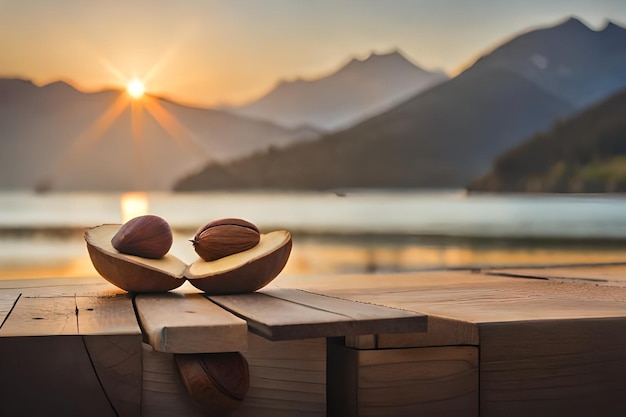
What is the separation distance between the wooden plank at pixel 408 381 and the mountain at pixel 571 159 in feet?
5.14

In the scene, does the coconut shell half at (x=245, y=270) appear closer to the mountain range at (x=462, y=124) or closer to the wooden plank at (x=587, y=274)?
the wooden plank at (x=587, y=274)

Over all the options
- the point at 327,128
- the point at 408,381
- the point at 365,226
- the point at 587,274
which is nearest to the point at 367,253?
the point at 365,226

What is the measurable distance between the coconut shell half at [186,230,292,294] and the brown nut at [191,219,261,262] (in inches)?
0.4

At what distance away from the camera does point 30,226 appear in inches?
86.9

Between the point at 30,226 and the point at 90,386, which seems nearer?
the point at 90,386

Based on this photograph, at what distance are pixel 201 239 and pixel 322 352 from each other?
313mm

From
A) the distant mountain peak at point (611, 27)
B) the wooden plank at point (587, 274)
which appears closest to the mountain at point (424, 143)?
the distant mountain peak at point (611, 27)

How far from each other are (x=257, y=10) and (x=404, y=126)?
0.60 meters

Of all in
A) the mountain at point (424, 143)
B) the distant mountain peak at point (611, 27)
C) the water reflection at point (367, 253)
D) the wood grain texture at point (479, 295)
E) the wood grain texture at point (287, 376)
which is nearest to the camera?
the wood grain texture at point (287, 376)

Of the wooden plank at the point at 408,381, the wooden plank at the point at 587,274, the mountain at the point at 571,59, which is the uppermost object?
the mountain at the point at 571,59

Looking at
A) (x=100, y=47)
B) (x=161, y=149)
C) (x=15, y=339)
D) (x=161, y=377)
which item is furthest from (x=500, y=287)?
(x=100, y=47)

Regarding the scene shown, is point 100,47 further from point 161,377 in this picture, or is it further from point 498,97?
point 161,377

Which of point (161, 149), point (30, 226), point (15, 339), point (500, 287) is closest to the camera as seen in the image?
point (15, 339)

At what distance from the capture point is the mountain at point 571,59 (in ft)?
9.04
